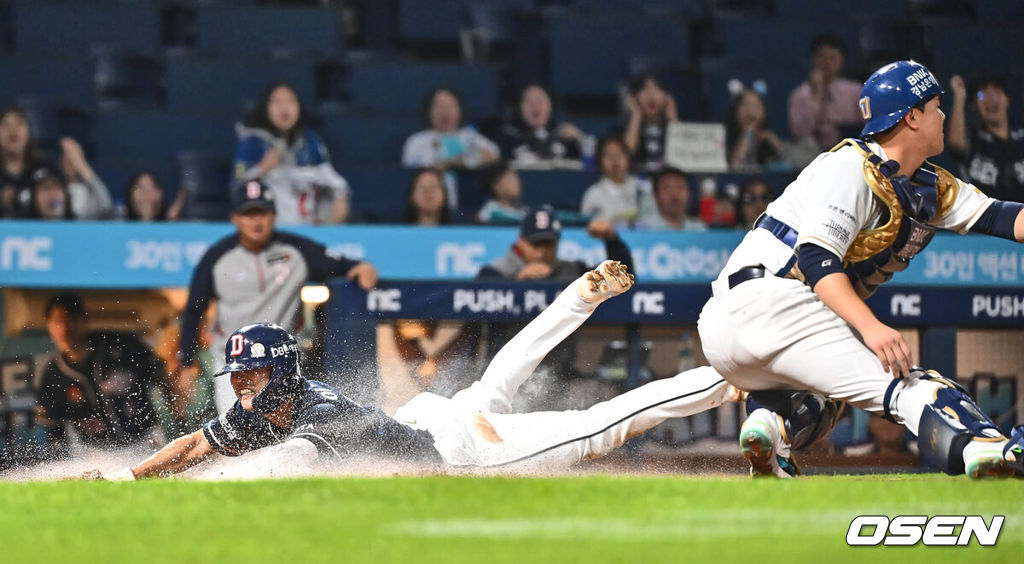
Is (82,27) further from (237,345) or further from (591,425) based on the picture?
(591,425)

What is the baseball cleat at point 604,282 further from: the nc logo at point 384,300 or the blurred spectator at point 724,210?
the blurred spectator at point 724,210

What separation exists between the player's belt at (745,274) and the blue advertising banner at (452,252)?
3.12 metres

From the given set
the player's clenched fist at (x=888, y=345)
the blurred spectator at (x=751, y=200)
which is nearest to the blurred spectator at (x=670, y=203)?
→ the blurred spectator at (x=751, y=200)

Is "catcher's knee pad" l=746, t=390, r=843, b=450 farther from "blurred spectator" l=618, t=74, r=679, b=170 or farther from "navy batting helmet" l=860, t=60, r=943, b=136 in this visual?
"blurred spectator" l=618, t=74, r=679, b=170

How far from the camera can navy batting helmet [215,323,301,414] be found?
5555mm

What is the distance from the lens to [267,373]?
5609 millimetres

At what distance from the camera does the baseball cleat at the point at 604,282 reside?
5.84 meters

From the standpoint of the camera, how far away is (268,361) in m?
5.56

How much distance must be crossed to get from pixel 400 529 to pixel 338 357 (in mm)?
3967

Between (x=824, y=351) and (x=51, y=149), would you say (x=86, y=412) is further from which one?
(x=824, y=351)

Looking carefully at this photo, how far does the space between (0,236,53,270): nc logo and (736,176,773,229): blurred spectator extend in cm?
425

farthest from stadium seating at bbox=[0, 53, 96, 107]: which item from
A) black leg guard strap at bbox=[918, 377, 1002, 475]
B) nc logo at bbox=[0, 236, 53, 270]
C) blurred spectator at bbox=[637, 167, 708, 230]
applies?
black leg guard strap at bbox=[918, 377, 1002, 475]

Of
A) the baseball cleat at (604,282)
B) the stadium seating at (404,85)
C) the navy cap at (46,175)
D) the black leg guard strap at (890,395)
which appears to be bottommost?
the black leg guard strap at (890,395)

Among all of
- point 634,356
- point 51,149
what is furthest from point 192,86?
point 634,356
